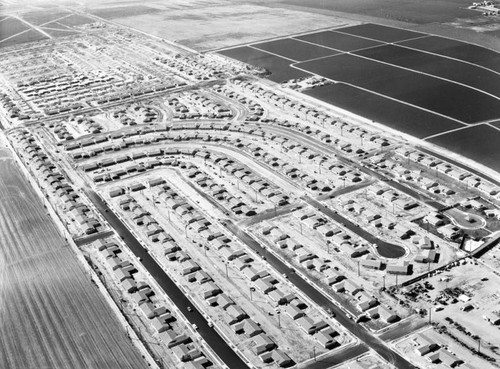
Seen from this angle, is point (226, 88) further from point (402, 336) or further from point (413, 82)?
point (402, 336)

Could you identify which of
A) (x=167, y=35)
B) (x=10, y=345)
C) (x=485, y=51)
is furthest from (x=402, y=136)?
(x=167, y=35)

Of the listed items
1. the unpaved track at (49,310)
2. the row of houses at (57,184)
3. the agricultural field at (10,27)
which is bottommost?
the unpaved track at (49,310)

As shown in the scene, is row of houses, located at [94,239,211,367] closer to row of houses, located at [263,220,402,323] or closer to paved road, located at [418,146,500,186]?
row of houses, located at [263,220,402,323]

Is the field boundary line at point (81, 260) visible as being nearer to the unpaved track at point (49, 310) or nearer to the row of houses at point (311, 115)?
the unpaved track at point (49, 310)

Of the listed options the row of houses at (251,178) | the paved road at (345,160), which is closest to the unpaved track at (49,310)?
the row of houses at (251,178)

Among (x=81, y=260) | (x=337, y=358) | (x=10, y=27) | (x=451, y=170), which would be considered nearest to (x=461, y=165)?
(x=451, y=170)

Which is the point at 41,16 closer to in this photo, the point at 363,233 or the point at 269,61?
the point at 269,61

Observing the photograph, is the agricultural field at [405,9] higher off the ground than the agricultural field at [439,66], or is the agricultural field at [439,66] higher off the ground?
the agricultural field at [405,9]

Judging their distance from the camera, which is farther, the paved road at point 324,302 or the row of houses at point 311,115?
the row of houses at point 311,115
